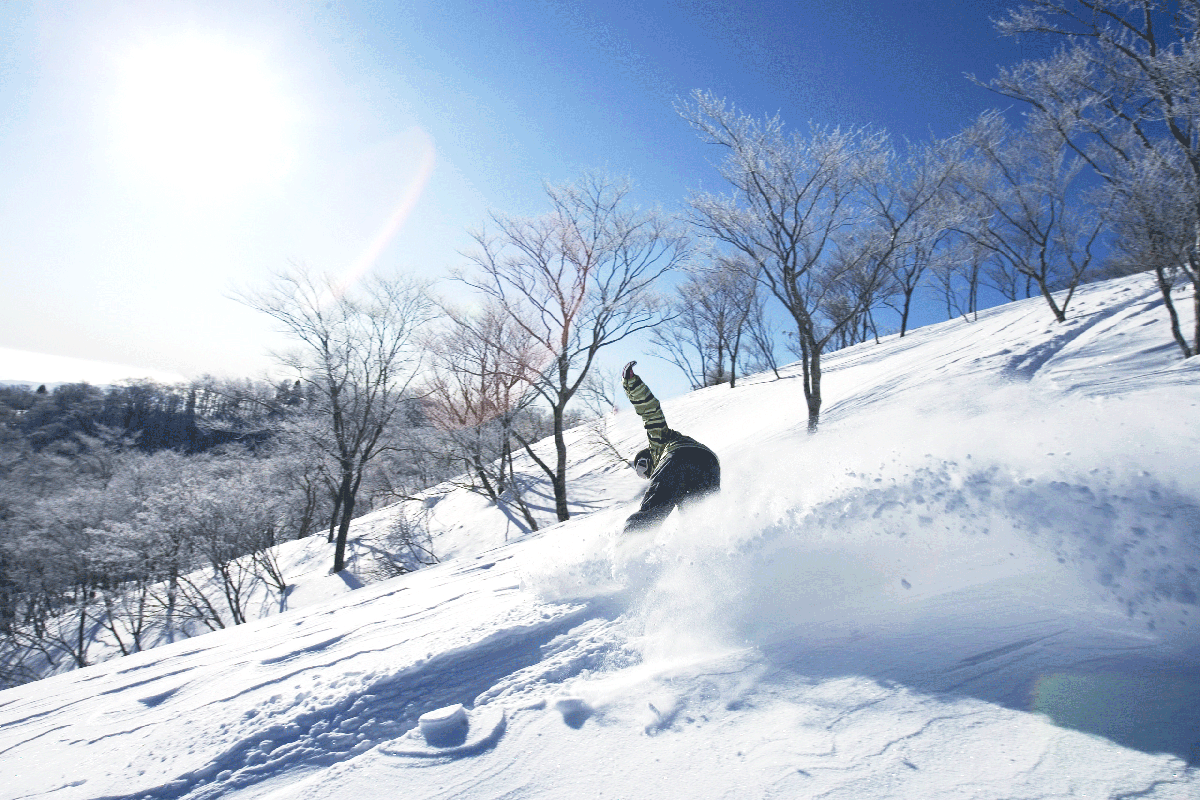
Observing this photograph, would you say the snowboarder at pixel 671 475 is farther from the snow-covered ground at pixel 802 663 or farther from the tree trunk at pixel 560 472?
the tree trunk at pixel 560 472

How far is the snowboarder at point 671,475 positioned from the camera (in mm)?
3590

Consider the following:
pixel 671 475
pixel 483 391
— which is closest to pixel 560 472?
pixel 483 391

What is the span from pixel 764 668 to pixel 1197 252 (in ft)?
39.6

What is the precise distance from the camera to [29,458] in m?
38.3

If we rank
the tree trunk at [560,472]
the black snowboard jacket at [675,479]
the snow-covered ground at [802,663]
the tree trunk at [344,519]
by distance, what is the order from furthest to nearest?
the tree trunk at [344,519]
the tree trunk at [560,472]
the black snowboard jacket at [675,479]
the snow-covered ground at [802,663]

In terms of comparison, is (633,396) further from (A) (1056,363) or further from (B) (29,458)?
(B) (29,458)

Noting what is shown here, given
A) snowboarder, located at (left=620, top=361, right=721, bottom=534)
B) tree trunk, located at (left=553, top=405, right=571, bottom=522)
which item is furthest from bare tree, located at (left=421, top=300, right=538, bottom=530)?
snowboarder, located at (left=620, top=361, right=721, bottom=534)

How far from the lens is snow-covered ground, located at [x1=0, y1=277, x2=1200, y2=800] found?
1.40 meters

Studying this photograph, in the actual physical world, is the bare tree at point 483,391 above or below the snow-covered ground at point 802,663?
above

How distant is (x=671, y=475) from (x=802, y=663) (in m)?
1.95

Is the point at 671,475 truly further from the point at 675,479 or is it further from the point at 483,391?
the point at 483,391

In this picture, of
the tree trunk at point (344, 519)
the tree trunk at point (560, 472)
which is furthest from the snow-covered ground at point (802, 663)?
the tree trunk at point (344, 519)

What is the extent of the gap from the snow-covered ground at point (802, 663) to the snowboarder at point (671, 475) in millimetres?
358

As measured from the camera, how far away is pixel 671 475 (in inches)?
147
